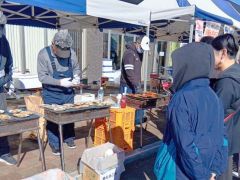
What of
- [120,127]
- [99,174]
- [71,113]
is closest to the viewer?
[99,174]

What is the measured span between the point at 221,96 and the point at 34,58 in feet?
→ 28.7

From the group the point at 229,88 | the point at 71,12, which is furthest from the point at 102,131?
the point at 229,88

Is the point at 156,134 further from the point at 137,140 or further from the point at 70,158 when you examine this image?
the point at 70,158

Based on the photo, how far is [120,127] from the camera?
15.5 ft

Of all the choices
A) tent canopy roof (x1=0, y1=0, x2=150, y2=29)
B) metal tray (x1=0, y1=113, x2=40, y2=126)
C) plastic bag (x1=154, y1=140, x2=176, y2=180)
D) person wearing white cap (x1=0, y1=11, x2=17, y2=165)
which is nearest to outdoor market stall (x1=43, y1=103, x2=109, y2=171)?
metal tray (x1=0, y1=113, x2=40, y2=126)

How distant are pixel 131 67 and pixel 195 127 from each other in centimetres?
433

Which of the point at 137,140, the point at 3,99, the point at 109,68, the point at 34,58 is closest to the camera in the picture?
the point at 3,99

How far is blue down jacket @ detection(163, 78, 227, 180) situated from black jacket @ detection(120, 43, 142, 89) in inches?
166

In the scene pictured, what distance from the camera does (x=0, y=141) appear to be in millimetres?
4168

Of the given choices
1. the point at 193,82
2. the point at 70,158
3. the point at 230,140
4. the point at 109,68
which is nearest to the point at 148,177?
the point at 70,158

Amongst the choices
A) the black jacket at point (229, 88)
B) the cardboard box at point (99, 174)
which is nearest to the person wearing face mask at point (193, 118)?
the black jacket at point (229, 88)

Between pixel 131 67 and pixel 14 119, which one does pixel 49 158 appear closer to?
pixel 14 119

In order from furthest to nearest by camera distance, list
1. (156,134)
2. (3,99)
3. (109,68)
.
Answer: (109,68), (156,134), (3,99)

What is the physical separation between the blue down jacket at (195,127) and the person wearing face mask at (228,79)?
0.55 meters
